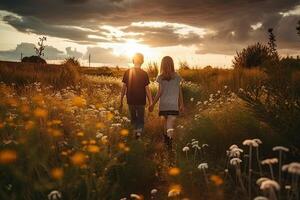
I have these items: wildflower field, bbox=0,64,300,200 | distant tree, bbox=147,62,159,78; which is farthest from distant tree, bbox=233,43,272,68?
wildflower field, bbox=0,64,300,200

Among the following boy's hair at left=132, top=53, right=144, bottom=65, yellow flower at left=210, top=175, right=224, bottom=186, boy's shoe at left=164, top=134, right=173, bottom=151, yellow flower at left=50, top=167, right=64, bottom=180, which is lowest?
boy's shoe at left=164, top=134, right=173, bottom=151

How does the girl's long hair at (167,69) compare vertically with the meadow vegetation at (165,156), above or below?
above

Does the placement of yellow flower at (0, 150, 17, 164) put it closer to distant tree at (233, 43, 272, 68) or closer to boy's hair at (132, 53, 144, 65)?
A: boy's hair at (132, 53, 144, 65)

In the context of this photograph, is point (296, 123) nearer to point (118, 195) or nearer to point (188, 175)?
point (188, 175)

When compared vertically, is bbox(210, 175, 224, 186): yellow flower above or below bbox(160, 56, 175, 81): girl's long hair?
below

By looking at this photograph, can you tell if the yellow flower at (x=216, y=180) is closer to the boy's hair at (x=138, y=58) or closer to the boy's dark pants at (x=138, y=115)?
the boy's dark pants at (x=138, y=115)

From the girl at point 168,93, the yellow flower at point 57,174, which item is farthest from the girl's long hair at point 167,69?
the yellow flower at point 57,174

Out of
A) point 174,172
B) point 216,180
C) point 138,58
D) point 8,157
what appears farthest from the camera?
point 138,58

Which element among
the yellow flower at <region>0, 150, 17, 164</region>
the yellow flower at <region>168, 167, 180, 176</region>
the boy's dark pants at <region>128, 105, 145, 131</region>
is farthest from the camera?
the boy's dark pants at <region>128, 105, 145, 131</region>

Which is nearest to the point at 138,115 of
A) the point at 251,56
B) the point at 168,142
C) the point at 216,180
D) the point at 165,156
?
the point at 168,142

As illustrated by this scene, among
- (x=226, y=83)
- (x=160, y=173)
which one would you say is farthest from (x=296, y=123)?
(x=226, y=83)

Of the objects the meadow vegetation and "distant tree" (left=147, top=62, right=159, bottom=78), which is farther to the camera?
"distant tree" (left=147, top=62, right=159, bottom=78)

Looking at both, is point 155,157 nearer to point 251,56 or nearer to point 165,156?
point 165,156

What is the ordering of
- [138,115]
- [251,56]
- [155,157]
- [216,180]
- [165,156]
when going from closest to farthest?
[216,180], [165,156], [155,157], [138,115], [251,56]
